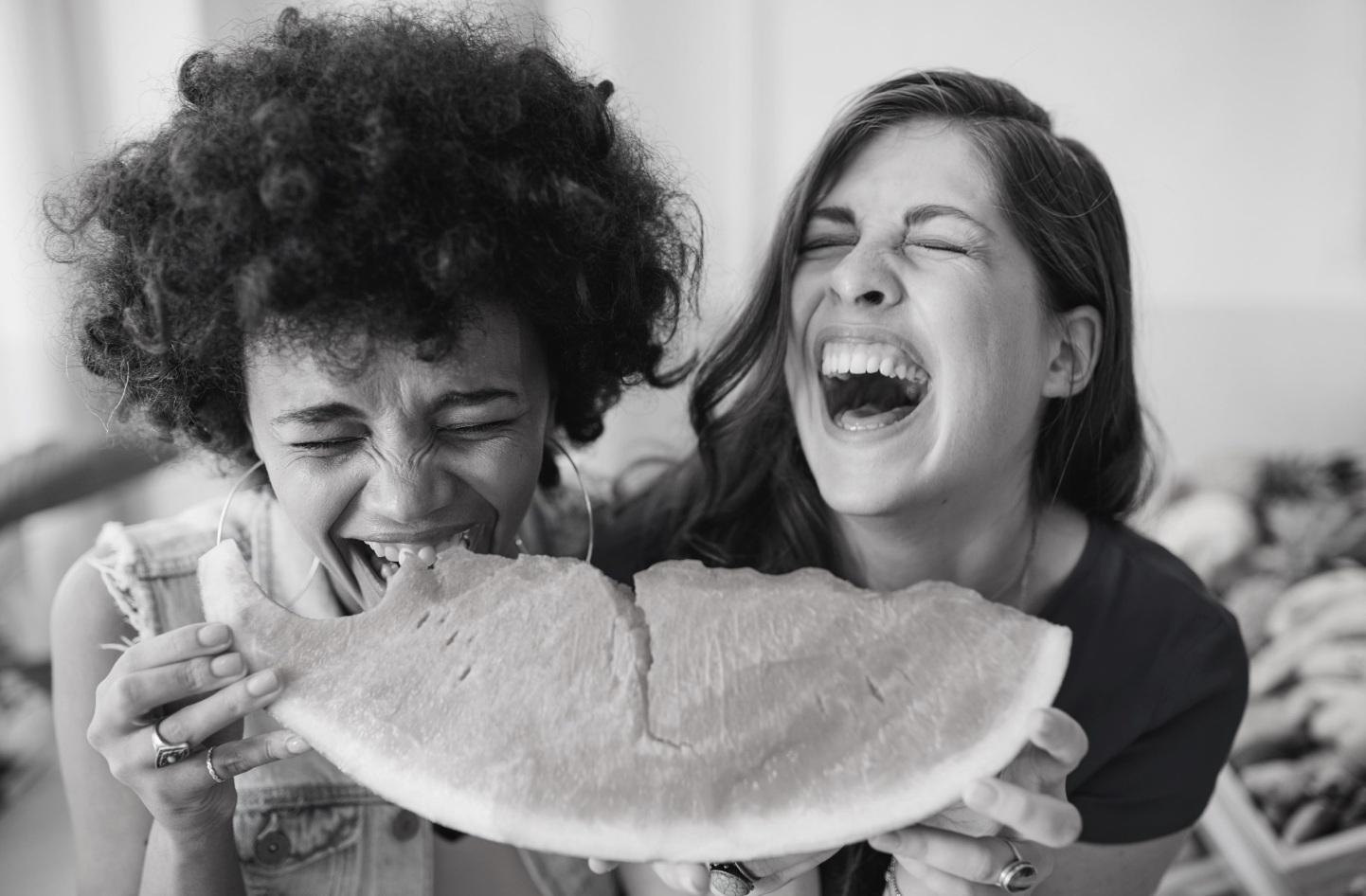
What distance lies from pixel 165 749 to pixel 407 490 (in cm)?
32

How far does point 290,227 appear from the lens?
0.92 meters

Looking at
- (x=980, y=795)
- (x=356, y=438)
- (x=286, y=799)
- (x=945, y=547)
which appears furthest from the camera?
(x=945, y=547)

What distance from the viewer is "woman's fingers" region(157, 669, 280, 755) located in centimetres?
88

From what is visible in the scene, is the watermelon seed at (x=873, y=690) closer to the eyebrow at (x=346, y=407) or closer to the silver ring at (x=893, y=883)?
the silver ring at (x=893, y=883)

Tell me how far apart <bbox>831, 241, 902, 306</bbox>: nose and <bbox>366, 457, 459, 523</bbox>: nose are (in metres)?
0.55

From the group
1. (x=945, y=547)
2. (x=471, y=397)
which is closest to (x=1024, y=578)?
(x=945, y=547)

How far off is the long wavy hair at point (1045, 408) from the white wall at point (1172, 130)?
1280 millimetres

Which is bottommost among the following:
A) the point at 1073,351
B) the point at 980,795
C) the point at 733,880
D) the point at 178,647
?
the point at 733,880

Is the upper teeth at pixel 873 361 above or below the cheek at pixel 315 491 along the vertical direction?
above

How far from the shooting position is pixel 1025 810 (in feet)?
2.80

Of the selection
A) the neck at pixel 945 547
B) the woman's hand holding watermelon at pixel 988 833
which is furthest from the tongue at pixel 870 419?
the woman's hand holding watermelon at pixel 988 833

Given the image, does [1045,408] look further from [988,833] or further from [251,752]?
[251,752]

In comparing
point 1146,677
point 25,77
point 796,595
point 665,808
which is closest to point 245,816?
point 665,808

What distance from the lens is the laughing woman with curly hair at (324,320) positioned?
93 centimetres
